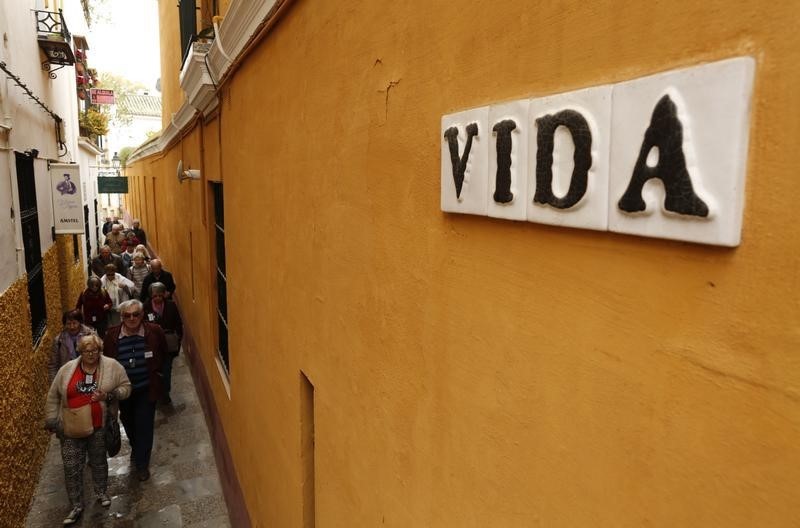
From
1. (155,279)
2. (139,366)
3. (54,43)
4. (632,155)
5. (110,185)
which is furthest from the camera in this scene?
(110,185)

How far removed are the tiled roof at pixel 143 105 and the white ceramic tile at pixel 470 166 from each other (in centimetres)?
5311

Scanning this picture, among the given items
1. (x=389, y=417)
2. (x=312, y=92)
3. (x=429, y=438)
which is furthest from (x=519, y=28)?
(x=312, y=92)

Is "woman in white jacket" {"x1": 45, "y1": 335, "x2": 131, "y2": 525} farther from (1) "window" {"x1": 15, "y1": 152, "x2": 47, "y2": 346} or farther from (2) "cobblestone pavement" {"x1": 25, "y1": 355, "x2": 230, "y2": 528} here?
(1) "window" {"x1": 15, "y1": 152, "x2": 47, "y2": 346}

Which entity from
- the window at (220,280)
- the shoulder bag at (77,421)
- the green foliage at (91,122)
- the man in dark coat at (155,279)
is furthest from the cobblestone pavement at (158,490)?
the green foliage at (91,122)

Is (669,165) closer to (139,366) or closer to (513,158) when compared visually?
(513,158)

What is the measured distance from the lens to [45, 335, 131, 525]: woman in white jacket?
5.52 m

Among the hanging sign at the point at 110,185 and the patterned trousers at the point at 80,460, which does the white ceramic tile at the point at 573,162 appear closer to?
the patterned trousers at the point at 80,460

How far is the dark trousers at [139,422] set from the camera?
21.9 feet

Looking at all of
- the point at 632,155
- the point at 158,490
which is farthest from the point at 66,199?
the point at 632,155

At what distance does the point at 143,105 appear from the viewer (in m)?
50.8

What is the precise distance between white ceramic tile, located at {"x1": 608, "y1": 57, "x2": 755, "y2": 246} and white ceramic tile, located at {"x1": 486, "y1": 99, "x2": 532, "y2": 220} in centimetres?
30

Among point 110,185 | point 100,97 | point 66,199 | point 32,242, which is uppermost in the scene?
point 100,97

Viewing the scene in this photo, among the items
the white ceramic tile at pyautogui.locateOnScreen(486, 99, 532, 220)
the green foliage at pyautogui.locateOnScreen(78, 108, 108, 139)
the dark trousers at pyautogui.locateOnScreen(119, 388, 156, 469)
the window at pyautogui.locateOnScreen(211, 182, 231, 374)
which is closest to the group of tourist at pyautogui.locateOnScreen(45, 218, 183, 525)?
the dark trousers at pyautogui.locateOnScreen(119, 388, 156, 469)

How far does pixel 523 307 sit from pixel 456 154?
0.44 m
